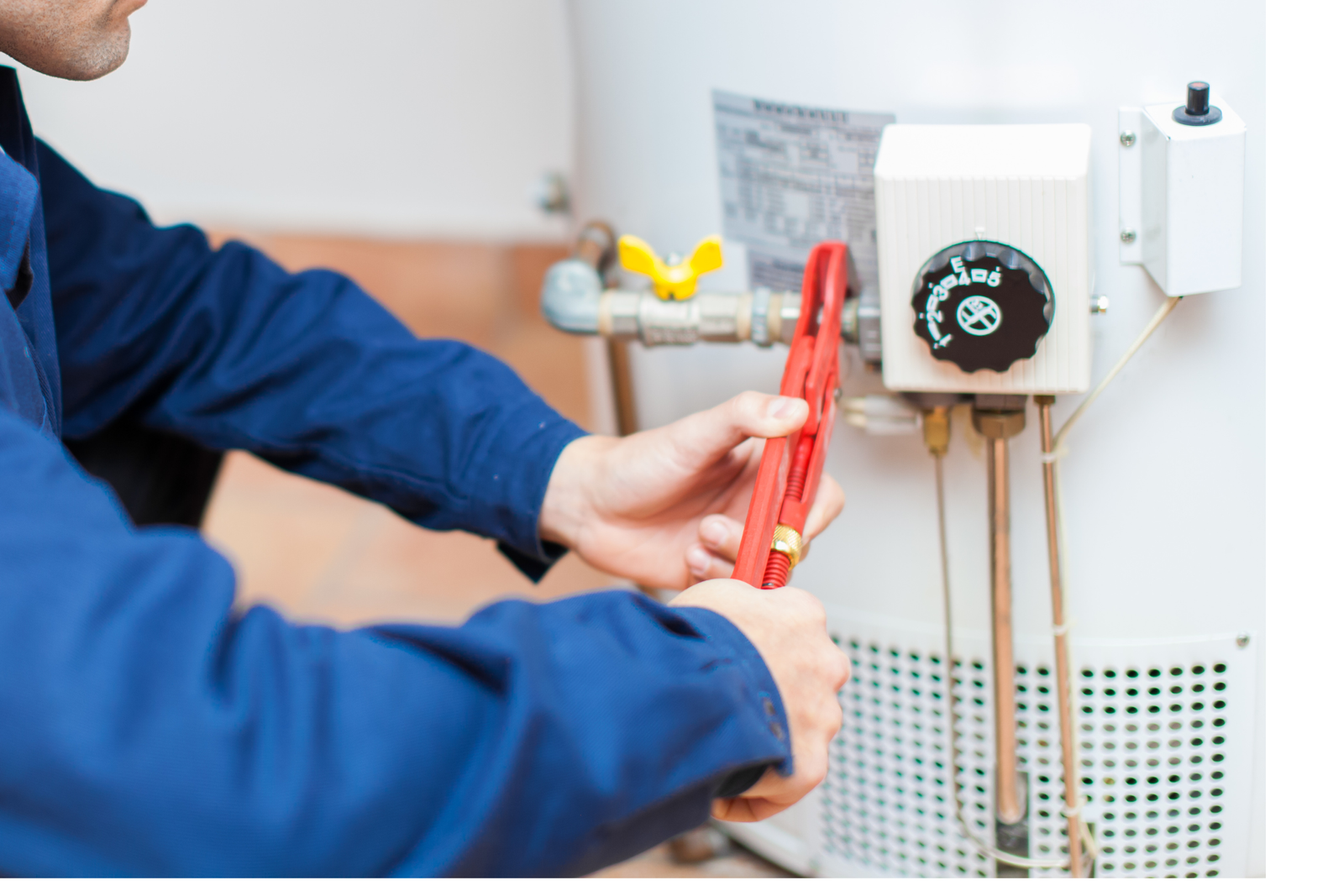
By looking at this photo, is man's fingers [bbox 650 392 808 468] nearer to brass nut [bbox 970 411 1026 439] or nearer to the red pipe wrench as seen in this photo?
the red pipe wrench

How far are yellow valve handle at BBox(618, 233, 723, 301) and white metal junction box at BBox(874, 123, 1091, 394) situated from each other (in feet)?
0.35

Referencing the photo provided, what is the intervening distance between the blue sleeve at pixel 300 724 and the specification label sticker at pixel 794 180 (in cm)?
30

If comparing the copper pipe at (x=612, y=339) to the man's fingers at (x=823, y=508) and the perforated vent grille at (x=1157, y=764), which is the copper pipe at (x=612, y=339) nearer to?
the man's fingers at (x=823, y=508)

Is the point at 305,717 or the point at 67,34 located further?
the point at 67,34

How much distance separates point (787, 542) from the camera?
55 cm

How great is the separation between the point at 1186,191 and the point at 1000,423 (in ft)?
0.50

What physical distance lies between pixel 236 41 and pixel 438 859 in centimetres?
130

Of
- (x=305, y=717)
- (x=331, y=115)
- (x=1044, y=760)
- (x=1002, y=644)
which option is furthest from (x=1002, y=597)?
(x=331, y=115)

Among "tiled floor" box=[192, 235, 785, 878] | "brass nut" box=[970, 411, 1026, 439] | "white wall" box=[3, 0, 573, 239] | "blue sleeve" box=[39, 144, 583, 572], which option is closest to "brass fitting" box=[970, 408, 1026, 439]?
"brass nut" box=[970, 411, 1026, 439]

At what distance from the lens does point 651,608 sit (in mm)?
459

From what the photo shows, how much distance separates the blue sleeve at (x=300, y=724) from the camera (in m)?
0.35

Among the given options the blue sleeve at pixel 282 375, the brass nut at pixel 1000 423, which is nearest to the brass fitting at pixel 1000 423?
the brass nut at pixel 1000 423

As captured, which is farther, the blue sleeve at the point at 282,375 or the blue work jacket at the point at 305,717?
the blue sleeve at the point at 282,375

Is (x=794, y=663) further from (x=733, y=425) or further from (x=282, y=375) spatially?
(x=282, y=375)
